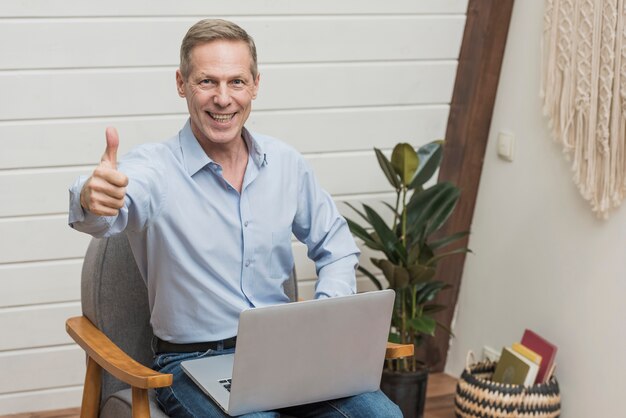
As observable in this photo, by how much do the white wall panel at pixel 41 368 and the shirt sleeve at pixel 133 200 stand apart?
3.68 feet

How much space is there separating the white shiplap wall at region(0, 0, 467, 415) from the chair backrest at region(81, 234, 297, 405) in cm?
67

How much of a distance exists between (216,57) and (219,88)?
0.07 meters

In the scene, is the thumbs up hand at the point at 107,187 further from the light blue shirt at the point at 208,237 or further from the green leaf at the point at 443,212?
the green leaf at the point at 443,212

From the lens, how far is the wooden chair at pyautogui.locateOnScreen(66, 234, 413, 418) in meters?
2.24

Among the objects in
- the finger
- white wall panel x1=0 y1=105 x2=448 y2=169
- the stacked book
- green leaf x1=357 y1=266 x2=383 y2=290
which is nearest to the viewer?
the finger

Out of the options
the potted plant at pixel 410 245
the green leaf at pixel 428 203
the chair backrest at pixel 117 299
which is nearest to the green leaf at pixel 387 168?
the potted plant at pixel 410 245

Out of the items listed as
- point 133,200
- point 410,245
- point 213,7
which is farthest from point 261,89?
point 133,200

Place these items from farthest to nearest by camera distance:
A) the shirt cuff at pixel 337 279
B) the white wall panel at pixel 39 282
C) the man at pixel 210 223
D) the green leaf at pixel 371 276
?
the green leaf at pixel 371 276, the white wall panel at pixel 39 282, the shirt cuff at pixel 337 279, the man at pixel 210 223

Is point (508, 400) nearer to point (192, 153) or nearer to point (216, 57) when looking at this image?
point (192, 153)

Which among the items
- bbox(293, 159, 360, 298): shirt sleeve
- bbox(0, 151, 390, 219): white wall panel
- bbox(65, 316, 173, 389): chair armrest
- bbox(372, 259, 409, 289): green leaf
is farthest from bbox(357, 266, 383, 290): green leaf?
bbox(65, 316, 173, 389): chair armrest

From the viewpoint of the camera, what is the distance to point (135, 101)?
2.93 metres

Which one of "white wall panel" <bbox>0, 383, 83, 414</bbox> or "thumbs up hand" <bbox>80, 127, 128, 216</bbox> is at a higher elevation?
"thumbs up hand" <bbox>80, 127, 128, 216</bbox>

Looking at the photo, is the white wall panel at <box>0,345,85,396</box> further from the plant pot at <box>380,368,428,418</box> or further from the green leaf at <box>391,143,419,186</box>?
the green leaf at <box>391,143,419,186</box>

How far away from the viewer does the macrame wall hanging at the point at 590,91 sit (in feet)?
9.16
